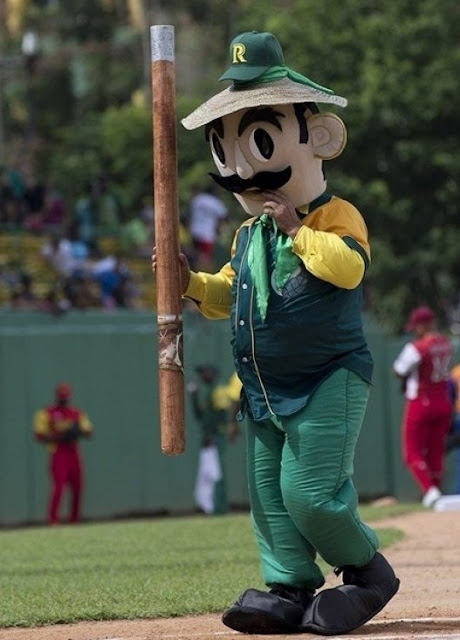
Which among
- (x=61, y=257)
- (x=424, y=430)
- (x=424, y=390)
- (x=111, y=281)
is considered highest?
(x=61, y=257)

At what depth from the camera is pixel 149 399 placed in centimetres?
2175

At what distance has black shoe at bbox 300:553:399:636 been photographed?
244 inches

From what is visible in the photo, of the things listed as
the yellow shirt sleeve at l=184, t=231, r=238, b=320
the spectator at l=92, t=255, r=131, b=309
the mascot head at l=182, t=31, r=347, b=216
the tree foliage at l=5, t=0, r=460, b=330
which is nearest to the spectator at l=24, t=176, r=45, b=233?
the spectator at l=92, t=255, r=131, b=309

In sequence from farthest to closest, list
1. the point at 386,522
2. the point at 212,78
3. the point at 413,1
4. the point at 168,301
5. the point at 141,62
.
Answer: the point at 141,62 → the point at 212,78 → the point at 413,1 → the point at 386,522 → the point at 168,301

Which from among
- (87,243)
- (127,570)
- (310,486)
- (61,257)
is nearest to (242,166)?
(310,486)

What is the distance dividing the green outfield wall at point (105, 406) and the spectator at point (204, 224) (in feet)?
5.84

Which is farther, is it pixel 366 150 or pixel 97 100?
pixel 97 100

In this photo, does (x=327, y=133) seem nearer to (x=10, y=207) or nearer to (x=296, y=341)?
(x=296, y=341)

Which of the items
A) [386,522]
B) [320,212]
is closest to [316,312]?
[320,212]

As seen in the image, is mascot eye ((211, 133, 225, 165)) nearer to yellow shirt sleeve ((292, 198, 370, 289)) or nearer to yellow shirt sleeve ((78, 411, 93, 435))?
yellow shirt sleeve ((292, 198, 370, 289))

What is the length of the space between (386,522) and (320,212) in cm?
765

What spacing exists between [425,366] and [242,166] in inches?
423

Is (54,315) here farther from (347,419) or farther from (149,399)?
(347,419)

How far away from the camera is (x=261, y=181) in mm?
6453
